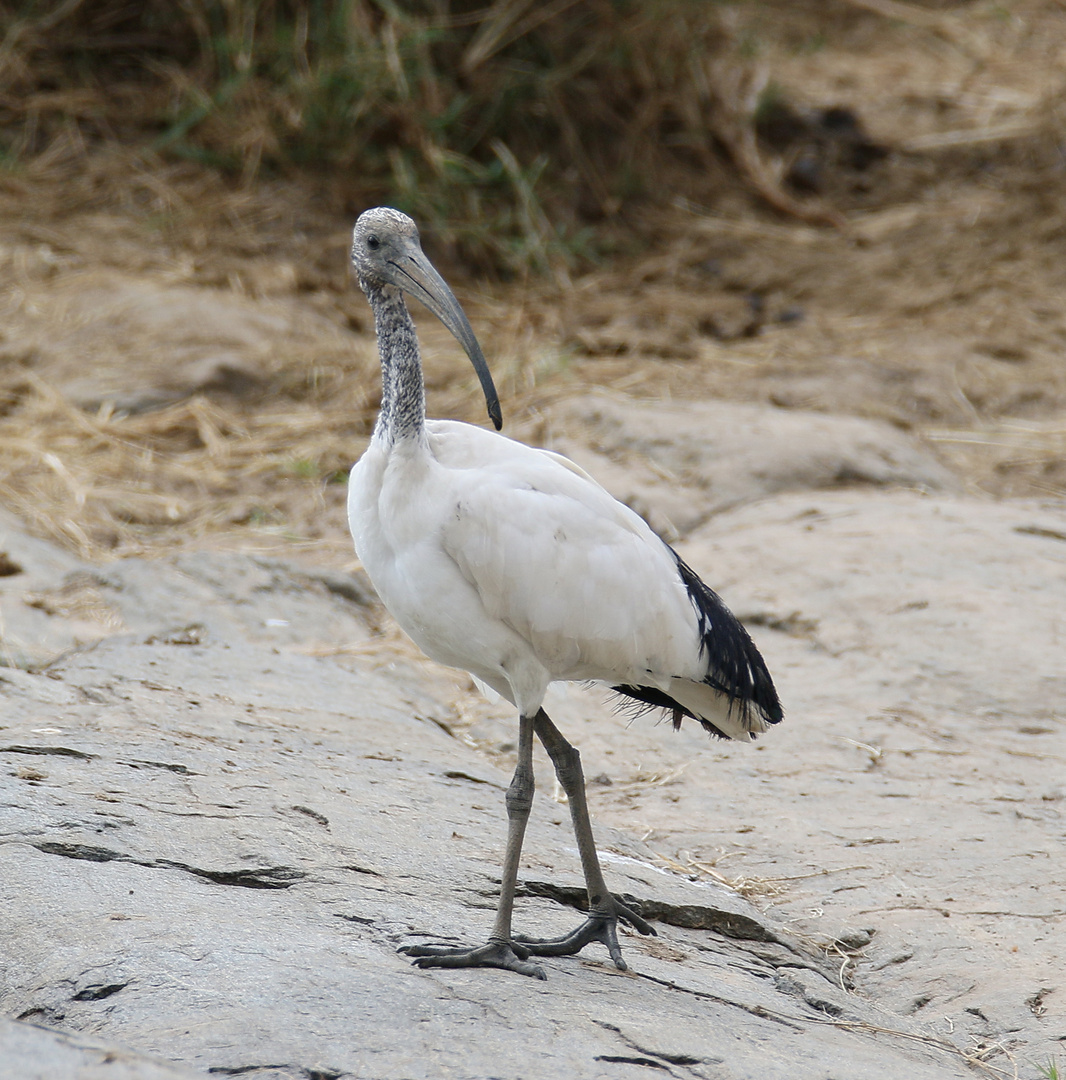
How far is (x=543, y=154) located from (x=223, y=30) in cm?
253

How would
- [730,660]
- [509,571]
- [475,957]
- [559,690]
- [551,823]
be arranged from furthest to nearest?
[551,823] → [559,690] → [730,660] → [509,571] → [475,957]

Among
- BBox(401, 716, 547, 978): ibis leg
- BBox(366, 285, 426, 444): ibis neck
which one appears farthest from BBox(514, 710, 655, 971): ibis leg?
BBox(366, 285, 426, 444): ibis neck

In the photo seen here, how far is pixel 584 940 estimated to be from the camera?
369 cm

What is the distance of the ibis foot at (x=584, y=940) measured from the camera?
3.62 meters

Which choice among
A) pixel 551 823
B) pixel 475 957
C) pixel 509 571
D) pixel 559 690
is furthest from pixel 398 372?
pixel 551 823

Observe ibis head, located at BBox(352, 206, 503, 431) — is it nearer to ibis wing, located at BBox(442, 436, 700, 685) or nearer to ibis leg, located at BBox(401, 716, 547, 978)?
ibis wing, located at BBox(442, 436, 700, 685)

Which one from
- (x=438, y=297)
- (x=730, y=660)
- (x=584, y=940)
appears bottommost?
(x=584, y=940)

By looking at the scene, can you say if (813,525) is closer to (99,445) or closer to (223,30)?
(99,445)

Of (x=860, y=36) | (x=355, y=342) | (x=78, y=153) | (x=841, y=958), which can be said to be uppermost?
(x=860, y=36)

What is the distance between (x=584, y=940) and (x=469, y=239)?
7093 millimetres

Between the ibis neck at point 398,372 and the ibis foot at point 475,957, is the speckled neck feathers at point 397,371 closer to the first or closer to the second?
the ibis neck at point 398,372

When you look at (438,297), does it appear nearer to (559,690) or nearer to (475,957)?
(559,690)

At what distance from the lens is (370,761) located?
466 centimetres

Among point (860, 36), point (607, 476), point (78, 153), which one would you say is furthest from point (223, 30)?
point (860, 36)
